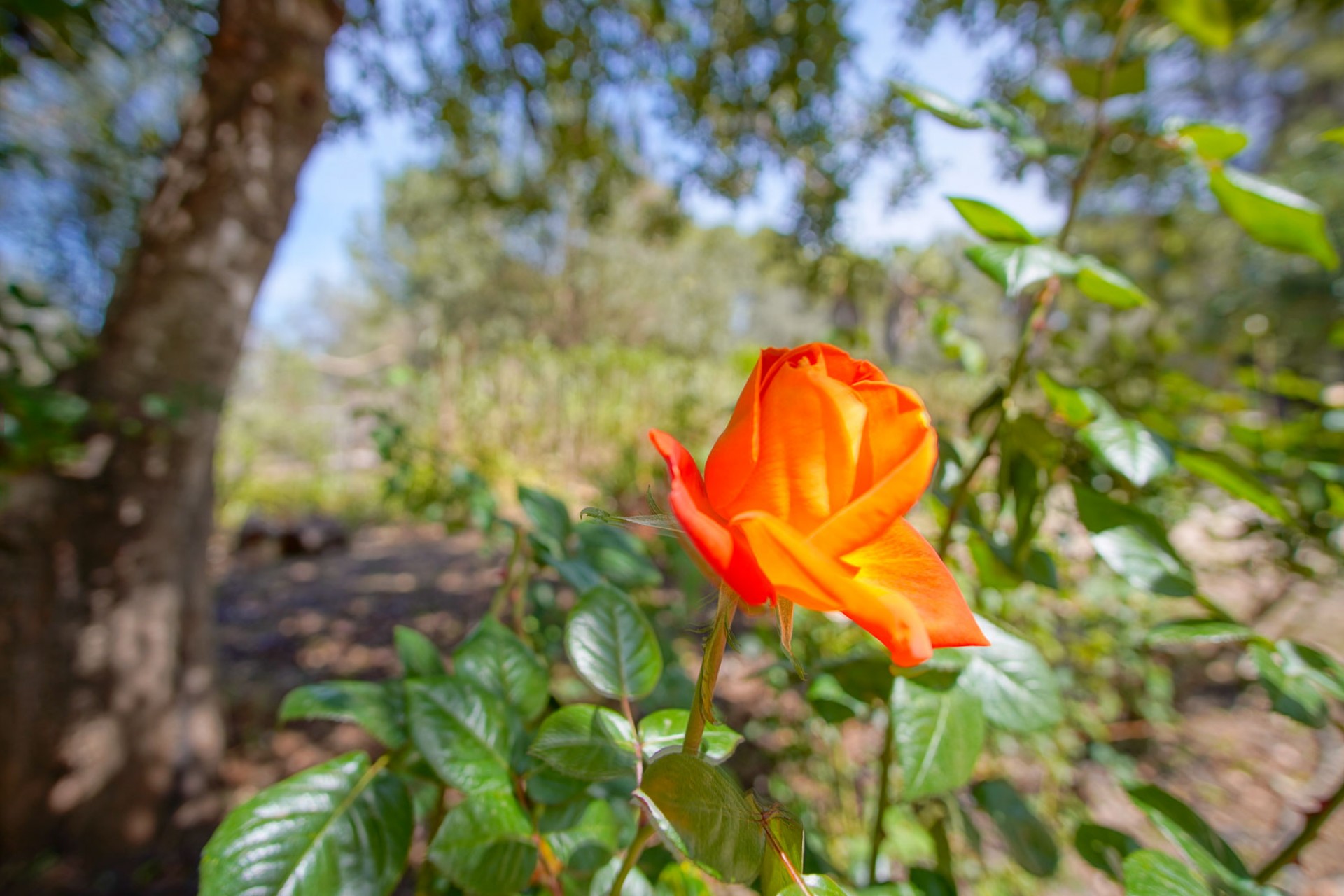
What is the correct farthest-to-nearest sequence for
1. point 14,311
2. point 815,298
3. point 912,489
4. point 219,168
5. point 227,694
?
point 815,298 → point 227,694 → point 219,168 → point 14,311 → point 912,489

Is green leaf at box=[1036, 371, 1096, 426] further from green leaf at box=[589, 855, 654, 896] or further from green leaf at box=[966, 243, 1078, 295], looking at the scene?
green leaf at box=[589, 855, 654, 896]

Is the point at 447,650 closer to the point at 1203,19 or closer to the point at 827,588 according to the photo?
the point at 827,588

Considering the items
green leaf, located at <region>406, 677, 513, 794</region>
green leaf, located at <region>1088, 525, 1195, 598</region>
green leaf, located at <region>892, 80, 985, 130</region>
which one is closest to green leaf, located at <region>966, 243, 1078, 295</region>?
green leaf, located at <region>892, 80, 985, 130</region>

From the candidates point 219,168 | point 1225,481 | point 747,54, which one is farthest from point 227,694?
point 747,54

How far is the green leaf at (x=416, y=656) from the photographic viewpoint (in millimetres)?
404

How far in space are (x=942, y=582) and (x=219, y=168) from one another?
1864 millimetres

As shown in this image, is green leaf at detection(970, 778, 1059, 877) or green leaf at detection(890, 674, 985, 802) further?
green leaf at detection(970, 778, 1059, 877)

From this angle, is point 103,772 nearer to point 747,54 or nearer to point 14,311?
point 14,311

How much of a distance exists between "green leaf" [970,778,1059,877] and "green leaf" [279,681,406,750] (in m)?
0.53

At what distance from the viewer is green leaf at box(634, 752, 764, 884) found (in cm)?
22

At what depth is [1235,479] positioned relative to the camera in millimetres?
445

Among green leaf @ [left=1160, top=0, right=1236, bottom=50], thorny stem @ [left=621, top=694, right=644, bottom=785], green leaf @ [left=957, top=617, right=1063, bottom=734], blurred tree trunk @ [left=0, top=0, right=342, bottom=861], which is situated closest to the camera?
thorny stem @ [left=621, top=694, right=644, bottom=785]

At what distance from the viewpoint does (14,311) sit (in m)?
1.03

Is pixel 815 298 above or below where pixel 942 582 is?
above
